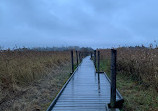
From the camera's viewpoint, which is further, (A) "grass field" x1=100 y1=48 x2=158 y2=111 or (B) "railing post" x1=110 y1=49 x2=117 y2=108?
(A) "grass field" x1=100 y1=48 x2=158 y2=111

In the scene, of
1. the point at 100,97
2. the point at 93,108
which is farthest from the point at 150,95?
the point at 93,108

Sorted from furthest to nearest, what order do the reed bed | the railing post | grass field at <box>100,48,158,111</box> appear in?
the reed bed, grass field at <box>100,48,158,111</box>, the railing post

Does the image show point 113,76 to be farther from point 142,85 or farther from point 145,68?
point 145,68

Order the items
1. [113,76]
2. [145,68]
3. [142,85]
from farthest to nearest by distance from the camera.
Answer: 1. [145,68]
2. [142,85]
3. [113,76]

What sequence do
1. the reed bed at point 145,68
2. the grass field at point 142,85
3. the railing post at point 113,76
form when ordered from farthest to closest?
the reed bed at point 145,68 < the grass field at point 142,85 < the railing post at point 113,76

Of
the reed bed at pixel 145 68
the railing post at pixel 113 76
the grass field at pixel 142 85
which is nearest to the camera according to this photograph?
the railing post at pixel 113 76

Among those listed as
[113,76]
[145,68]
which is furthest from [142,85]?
[113,76]

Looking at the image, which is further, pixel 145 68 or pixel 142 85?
pixel 145 68

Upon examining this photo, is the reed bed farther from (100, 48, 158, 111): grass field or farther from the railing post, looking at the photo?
the railing post

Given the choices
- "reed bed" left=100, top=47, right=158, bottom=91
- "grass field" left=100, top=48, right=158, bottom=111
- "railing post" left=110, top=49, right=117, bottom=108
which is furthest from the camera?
"reed bed" left=100, top=47, right=158, bottom=91

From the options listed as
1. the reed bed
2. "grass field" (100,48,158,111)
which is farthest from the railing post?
the reed bed

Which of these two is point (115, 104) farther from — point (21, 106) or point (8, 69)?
point (8, 69)

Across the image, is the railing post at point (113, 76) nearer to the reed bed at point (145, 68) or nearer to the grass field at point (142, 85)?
the grass field at point (142, 85)

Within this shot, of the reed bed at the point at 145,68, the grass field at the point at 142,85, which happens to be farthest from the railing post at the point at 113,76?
the reed bed at the point at 145,68
